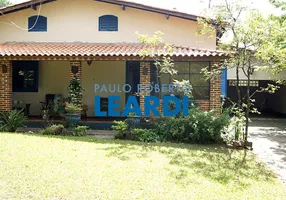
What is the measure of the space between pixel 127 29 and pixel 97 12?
1.72 metres

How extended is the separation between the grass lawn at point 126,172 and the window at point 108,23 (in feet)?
23.0

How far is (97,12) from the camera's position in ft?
45.4

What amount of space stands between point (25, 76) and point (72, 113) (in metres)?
5.18

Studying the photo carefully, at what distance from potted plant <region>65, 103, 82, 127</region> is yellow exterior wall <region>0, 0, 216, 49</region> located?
15.2 feet

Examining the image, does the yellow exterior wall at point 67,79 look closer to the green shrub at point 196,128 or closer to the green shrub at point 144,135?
the green shrub at point 144,135

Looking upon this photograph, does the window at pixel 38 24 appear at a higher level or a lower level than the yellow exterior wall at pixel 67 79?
higher

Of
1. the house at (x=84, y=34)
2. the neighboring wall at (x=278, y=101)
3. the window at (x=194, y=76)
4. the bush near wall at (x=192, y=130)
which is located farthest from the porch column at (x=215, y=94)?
the neighboring wall at (x=278, y=101)

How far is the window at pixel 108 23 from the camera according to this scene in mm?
13898

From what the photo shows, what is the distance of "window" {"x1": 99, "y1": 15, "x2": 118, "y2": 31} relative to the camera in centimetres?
1390

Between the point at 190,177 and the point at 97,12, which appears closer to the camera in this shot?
the point at 190,177

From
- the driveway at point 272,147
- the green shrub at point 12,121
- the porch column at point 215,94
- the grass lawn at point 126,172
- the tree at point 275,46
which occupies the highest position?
the tree at point 275,46

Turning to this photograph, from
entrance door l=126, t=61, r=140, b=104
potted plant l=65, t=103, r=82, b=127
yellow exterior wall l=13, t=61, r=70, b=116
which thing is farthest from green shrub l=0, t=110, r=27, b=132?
entrance door l=126, t=61, r=140, b=104

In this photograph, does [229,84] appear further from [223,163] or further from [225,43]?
[223,163]

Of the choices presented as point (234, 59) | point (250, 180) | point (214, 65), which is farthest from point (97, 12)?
point (250, 180)
